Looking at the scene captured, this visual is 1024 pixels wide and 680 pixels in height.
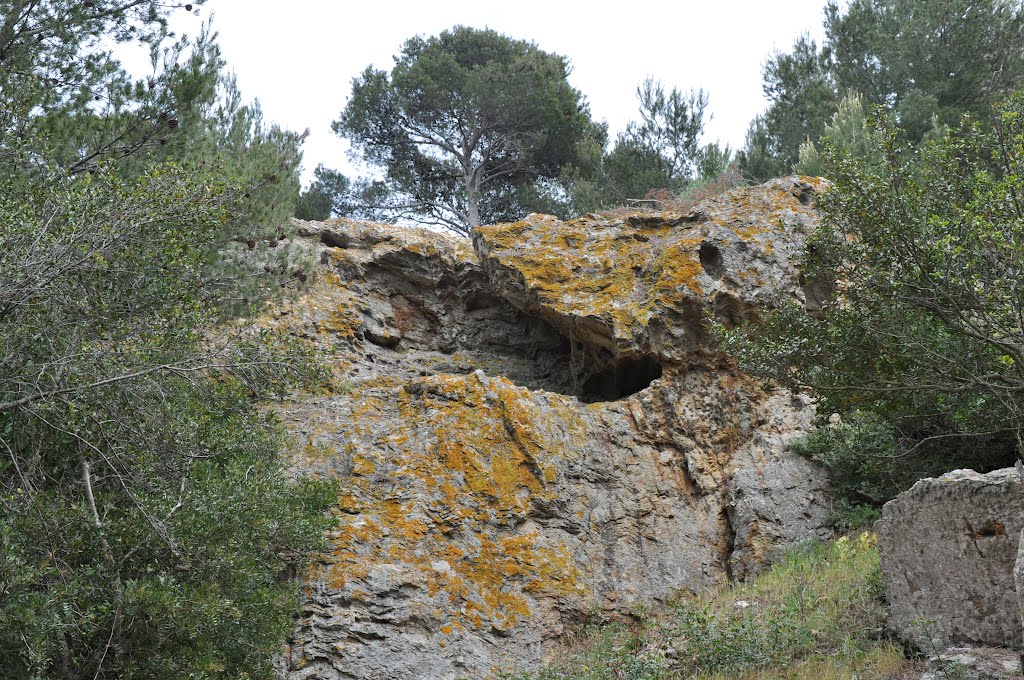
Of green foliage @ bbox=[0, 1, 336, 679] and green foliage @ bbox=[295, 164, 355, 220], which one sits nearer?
green foliage @ bbox=[0, 1, 336, 679]

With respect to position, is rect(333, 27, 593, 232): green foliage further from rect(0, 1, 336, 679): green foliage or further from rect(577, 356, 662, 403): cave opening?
rect(0, 1, 336, 679): green foliage

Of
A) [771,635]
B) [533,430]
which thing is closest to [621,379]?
[533,430]

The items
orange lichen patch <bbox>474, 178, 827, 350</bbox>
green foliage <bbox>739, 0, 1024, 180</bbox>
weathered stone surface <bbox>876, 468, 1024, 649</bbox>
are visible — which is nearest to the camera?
weathered stone surface <bbox>876, 468, 1024, 649</bbox>

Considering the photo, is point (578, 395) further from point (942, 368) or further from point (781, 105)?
point (781, 105)

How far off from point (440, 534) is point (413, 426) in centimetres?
165

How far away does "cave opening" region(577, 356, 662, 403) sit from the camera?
13.1m

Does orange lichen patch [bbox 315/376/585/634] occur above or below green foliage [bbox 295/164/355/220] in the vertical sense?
below

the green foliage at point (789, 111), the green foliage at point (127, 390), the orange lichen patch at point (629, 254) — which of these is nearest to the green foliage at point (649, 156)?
the green foliage at point (789, 111)

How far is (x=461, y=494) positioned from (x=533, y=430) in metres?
1.43

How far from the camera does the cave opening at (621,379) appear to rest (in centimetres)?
1315

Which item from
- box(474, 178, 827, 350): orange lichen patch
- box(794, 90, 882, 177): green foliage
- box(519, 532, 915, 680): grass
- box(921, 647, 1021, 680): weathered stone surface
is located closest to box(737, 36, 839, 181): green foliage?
box(794, 90, 882, 177): green foliage

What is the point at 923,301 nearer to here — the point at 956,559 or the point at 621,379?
the point at 956,559

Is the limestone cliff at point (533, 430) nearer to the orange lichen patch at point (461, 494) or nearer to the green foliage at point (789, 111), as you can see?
the orange lichen patch at point (461, 494)

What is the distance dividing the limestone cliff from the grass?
631mm
